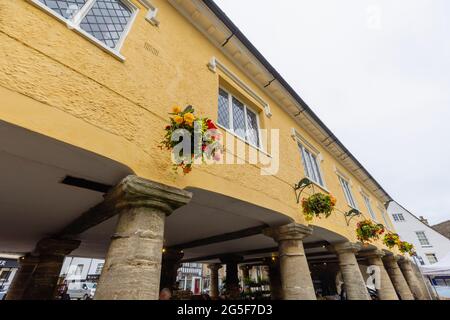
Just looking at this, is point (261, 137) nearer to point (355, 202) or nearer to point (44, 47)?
point (44, 47)

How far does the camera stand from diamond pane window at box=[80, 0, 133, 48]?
11.4 feet

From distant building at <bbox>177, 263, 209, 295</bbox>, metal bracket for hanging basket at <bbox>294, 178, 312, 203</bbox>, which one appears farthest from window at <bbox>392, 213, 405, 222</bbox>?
metal bracket for hanging basket at <bbox>294, 178, 312, 203</bbox>

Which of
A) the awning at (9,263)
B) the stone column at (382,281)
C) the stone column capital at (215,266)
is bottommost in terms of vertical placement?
the stone column at (382,281)

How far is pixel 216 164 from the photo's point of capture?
401 cm

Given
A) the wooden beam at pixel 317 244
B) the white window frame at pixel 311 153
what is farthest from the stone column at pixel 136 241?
the wooden beam at pixel 317 244

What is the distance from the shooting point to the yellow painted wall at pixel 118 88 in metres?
2.37

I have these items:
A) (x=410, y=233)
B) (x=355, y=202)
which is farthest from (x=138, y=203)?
(x=410, y=233)

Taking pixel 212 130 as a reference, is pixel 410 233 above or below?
above

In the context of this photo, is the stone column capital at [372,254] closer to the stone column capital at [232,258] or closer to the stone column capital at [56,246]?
the stone column capital at [232,258]

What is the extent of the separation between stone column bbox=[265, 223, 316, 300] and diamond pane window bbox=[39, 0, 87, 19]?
560cm

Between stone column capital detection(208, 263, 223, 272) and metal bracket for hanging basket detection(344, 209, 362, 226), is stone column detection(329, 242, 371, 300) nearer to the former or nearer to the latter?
metal bracket for hanging basket detection(344, 209, 362, 226)

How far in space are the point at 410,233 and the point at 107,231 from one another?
37.5m

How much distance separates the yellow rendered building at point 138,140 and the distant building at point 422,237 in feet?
101
